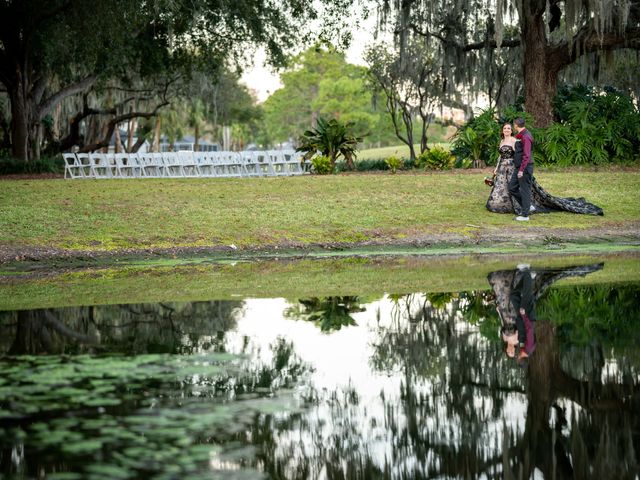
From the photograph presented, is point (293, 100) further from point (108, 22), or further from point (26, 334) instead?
point (26, 334)

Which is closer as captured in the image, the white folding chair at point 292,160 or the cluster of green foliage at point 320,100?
the white folding chair at point 292,160

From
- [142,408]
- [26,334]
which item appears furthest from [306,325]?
[142,408]

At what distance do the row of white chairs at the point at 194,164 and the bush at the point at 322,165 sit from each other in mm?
1592

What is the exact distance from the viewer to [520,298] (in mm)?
11305

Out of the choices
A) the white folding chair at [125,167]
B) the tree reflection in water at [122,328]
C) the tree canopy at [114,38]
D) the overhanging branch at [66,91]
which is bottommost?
the tree reflection in water at [122,328]

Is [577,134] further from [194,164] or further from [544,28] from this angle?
[194,164]

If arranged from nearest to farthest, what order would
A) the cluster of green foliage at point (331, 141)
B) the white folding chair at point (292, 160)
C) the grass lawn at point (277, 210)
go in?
1. the grass lawn at point (277, 210)
2. the cluster of green foliage at point (331, 141)
3. the white folding chair at point (292, 160)

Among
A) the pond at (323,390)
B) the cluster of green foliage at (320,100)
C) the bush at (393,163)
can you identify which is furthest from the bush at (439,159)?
the cluster of green foliage at (320,100)

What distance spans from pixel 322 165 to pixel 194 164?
5.08m

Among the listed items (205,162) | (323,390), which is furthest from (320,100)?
(323,390)

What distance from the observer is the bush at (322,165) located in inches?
1129

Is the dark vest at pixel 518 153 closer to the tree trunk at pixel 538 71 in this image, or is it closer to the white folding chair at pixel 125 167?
the tree trunk at pixel 538 71

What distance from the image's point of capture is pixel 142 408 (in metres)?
6.47

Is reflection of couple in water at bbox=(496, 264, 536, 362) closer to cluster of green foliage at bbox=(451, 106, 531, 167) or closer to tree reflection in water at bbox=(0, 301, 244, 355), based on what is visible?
tree reflection in water at bbox=(0, 301, 244, 355)
